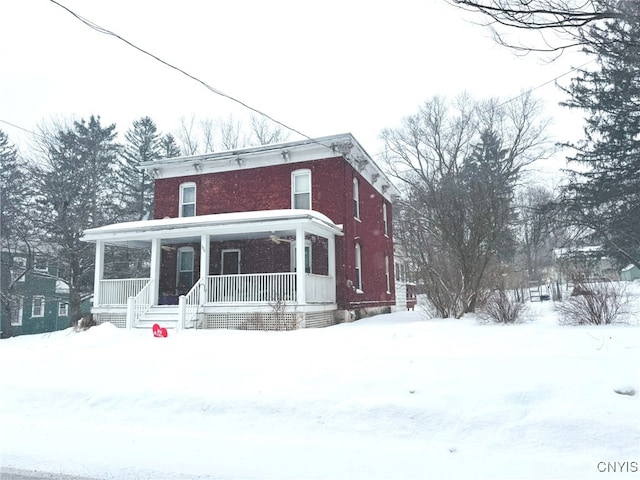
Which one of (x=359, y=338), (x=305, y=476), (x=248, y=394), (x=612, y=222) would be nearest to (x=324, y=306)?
(x=359, y=338)

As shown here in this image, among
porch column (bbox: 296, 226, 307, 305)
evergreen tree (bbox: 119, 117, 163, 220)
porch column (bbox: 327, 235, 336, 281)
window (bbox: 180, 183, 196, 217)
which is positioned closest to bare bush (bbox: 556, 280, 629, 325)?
porch column (bbox: 296, 226, 307, 305)

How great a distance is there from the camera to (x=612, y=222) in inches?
923

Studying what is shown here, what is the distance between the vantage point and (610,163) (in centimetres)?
2473

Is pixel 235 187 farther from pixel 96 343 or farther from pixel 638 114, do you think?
pixel 638 114

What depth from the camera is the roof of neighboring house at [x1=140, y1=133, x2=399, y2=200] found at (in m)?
16.6

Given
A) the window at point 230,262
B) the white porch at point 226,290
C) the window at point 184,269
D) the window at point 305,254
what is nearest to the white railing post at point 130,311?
the white porch at point 226,290

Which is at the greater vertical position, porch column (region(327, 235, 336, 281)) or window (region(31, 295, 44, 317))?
porch column (region(327, 235, 336, 281))

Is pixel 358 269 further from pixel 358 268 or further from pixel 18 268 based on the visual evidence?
pixel 18 268

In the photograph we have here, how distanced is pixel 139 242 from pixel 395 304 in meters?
13.4

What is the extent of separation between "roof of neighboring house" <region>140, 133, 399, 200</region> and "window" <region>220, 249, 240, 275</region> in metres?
3.33

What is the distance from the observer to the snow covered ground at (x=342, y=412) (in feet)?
13.9

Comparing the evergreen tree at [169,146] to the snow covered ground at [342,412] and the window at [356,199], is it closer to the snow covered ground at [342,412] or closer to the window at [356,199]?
the window at [356,199]

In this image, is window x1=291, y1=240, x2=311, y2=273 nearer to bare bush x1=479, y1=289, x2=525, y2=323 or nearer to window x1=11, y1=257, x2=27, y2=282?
bare bush x1=479, y1=289, x2=525, y2=323

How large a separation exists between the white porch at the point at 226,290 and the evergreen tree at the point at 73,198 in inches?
381
